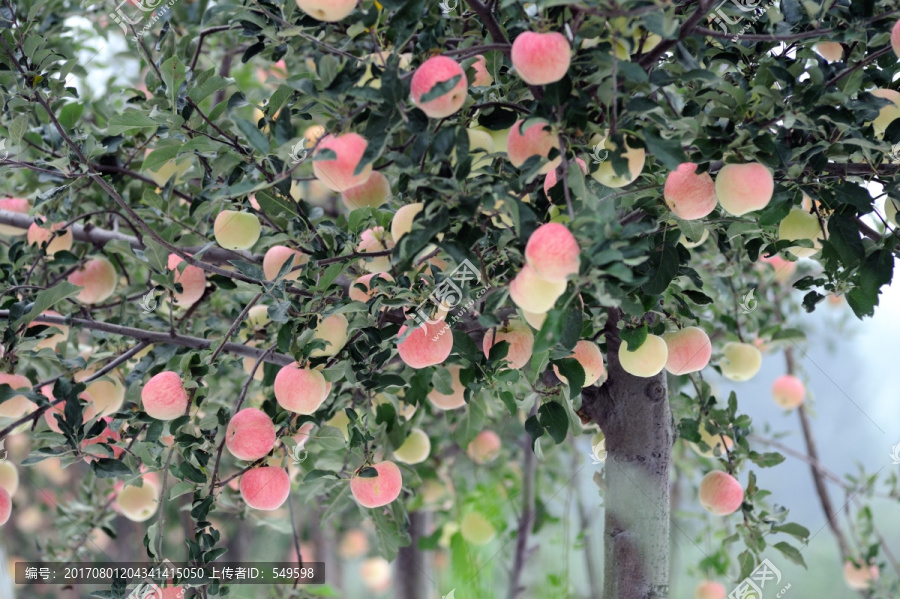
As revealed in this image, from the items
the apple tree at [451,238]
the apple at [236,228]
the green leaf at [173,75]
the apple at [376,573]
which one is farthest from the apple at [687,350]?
the apple at [376,573]

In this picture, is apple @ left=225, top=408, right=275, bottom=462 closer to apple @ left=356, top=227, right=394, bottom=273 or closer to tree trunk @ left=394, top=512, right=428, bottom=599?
apple @ left=356, top=227, right=394, bottom=273

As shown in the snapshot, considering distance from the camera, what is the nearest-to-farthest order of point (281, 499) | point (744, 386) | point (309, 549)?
point (281, 499) → point (744, 386) → point (309, 549)

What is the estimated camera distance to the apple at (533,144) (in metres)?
0.55

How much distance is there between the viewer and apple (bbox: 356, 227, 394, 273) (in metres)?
0.74

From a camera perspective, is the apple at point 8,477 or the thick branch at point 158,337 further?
the apple at point 8,477

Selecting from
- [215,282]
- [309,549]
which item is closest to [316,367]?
[215,282]

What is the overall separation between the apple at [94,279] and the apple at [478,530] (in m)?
0.58

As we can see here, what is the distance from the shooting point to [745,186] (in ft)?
1.88

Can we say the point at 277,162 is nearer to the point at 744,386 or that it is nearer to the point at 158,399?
the point at 158,399

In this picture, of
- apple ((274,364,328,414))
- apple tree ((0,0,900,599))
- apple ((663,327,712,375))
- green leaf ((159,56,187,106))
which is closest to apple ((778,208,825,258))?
apple tree ((0,0,900,599))

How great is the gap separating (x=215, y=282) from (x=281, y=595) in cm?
43

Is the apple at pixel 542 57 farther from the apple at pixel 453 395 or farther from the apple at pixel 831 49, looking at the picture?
the apple at pixel 453 395

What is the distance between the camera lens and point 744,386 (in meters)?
1.56

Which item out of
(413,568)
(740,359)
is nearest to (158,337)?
(740,359)
